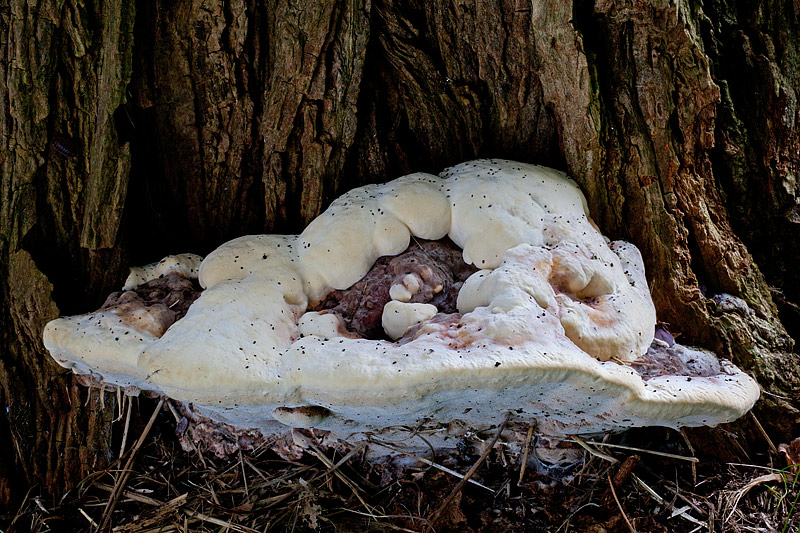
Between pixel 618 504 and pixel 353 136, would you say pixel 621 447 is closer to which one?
pixel 618 504

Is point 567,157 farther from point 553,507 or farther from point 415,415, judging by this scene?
point 553,507

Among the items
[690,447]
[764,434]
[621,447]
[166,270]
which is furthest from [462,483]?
[166,270]

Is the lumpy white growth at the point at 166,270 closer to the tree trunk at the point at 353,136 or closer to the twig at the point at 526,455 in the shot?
the tree trunk at the point at 353,136

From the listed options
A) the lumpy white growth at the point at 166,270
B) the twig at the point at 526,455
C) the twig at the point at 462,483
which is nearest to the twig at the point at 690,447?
the twig at the point at 526,455

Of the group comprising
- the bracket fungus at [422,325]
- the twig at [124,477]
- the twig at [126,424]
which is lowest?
the twig at [124,477]

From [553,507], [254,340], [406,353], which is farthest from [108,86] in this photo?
[553,507]

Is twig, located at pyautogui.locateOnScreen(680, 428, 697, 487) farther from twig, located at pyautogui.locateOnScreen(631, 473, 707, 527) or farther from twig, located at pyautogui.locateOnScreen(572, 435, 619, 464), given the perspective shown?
twig, located at pyautogui.locateOnScreen(572, 435, 619, 464)
